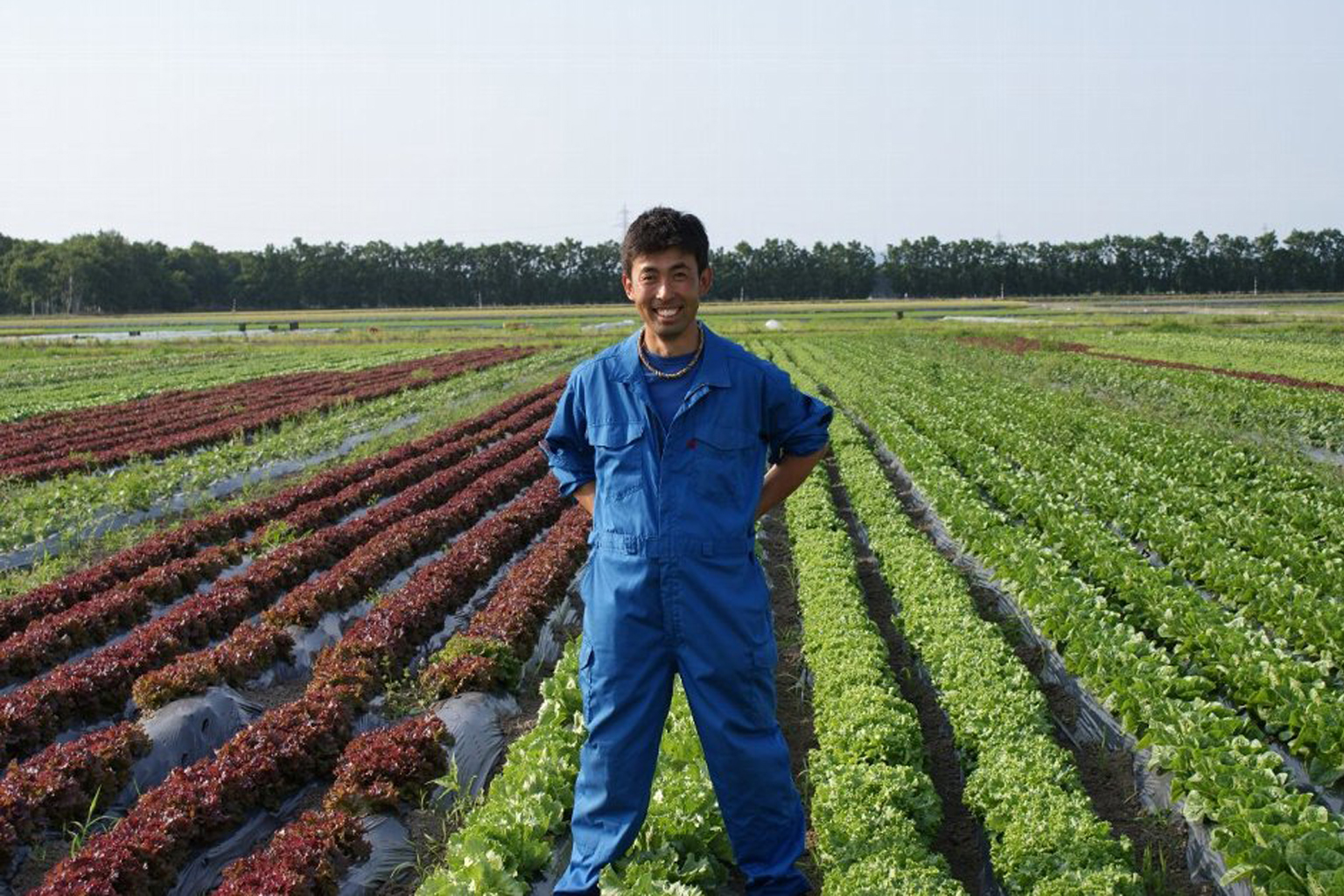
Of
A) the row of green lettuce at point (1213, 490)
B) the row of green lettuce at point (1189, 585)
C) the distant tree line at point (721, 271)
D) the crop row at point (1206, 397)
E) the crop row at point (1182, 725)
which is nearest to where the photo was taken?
the crop row at point (1182, 725)

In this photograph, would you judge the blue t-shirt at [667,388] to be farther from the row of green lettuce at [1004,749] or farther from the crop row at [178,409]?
the crop row at [178,409]

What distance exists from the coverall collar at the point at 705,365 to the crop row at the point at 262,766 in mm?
3068

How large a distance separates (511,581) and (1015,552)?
178 inches

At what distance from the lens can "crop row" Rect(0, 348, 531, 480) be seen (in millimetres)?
17891

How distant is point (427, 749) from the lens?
5.66 metres

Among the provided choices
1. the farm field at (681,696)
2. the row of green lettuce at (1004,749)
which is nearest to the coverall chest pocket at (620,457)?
the farm field at (681,696)

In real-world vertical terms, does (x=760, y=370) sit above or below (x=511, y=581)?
above

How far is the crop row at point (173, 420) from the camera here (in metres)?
17.9

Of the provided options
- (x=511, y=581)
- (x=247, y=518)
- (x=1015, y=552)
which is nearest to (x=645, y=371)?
(x=511, y=581)

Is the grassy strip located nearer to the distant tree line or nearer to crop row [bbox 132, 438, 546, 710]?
crop row [bbox 132, 438, 546, 710]

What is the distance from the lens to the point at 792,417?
4090 millimetres

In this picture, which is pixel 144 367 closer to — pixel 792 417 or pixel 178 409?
pixel 178 409

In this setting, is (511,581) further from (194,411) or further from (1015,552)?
(194,411)

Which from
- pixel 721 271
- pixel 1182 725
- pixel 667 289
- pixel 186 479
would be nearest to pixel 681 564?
pixel 667 289
